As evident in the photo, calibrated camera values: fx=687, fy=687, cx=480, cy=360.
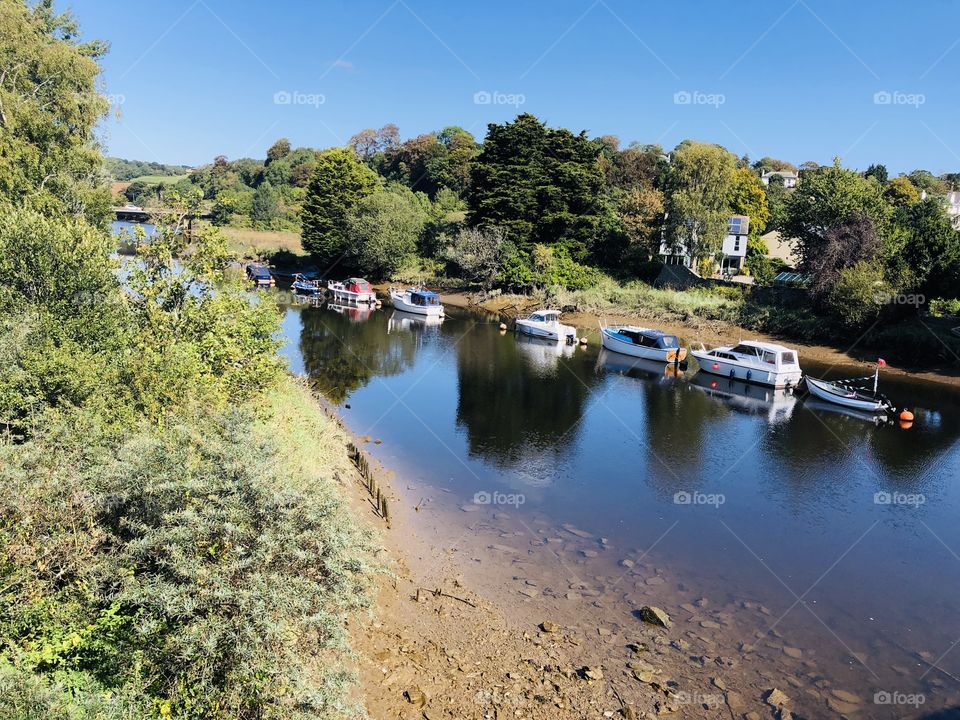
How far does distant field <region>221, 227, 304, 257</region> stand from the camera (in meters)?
96.2

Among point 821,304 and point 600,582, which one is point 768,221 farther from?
point 600,582

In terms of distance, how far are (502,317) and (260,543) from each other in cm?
5172

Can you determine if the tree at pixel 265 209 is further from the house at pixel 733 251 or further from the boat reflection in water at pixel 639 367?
the boat reflection in water at pixel 639 367

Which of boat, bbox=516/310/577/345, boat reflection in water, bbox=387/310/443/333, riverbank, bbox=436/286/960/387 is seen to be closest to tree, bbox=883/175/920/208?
riverbank, bbox=436/286/960/387

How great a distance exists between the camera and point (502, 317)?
61.6 metres

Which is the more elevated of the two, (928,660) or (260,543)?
(260,543)

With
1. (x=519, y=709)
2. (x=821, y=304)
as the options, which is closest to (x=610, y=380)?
(x=821, y=304)

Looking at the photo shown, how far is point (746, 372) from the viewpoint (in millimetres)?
40875

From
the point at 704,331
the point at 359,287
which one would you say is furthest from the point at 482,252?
the point at 704,331

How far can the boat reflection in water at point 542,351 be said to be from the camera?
43531 mm

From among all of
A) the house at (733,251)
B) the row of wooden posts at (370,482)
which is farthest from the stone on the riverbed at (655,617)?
the house at (733,251)

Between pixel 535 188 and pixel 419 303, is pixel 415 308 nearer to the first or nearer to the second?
pixel 419 303

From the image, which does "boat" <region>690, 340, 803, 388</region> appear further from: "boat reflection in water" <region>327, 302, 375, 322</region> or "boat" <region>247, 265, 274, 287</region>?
"boat" <region>247, 265, 274, 287</region>

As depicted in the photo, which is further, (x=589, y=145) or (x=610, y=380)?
(x=589, y=145)
